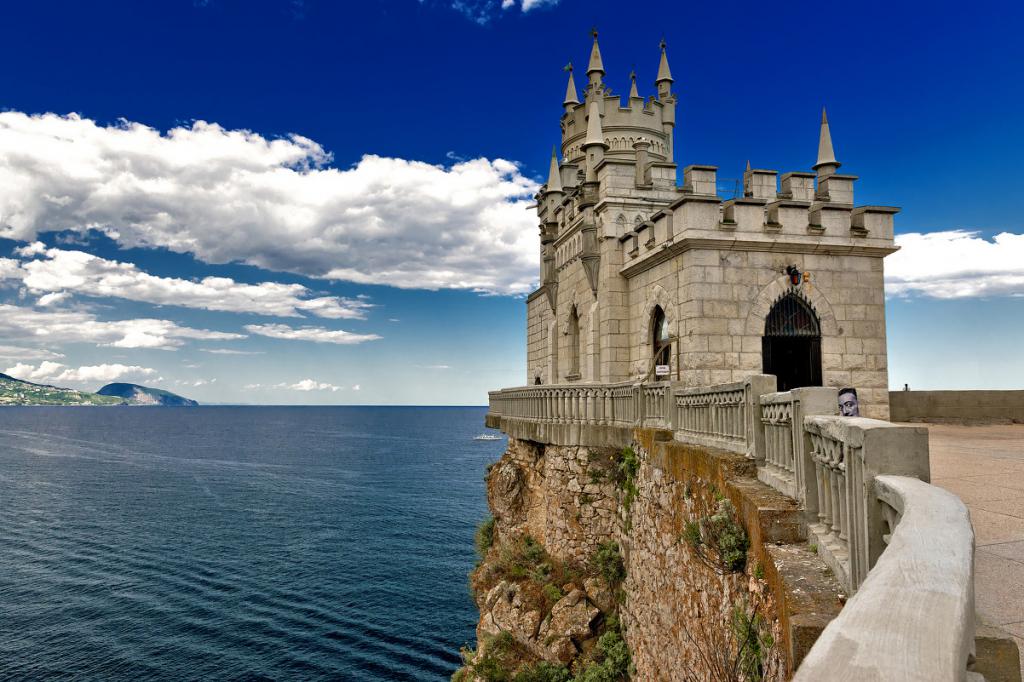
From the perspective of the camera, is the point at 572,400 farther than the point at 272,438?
No

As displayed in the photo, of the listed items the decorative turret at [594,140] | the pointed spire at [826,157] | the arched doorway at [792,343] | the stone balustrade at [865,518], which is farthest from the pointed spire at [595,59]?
the stone balustrade at [865,518]

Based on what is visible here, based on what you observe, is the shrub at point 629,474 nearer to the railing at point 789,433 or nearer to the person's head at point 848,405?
the person's head at point 848,405

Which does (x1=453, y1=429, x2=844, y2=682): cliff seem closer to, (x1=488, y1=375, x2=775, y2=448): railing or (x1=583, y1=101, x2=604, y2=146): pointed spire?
(x1=488, y1=375, x2=775, y2=448): railing

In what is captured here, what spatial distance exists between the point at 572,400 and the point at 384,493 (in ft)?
167

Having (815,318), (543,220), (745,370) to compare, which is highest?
(543,220)

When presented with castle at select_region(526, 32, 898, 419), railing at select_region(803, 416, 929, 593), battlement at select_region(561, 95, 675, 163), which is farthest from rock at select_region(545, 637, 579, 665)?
battlement at select_region(561, 95, 675, 163)

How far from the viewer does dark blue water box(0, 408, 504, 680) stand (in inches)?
1114

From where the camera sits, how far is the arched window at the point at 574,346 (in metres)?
23.3

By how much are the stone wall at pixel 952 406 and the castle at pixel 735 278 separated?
337 cm

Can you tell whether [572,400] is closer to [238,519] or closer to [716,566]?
[716,566]

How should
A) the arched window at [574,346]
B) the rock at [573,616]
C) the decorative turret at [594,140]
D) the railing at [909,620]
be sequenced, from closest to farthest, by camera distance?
the railing at [909,620], the rock at [573,616], the decorative turret at [594,140], the arched window at [574,346]

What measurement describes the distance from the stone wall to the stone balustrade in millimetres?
11110

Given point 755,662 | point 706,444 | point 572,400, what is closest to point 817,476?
point 755,662

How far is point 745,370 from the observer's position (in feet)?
52.2
